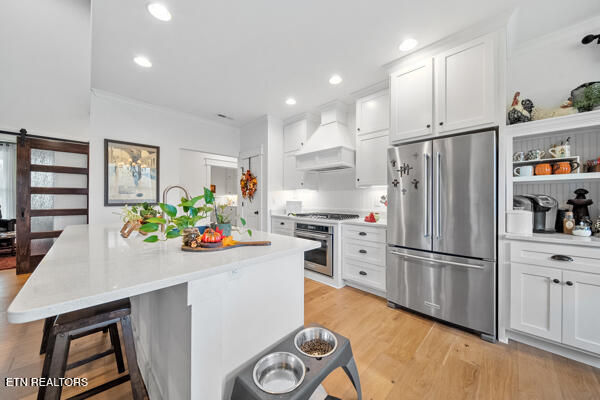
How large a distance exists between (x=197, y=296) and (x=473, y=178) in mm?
2227

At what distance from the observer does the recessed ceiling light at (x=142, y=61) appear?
7.98 feet

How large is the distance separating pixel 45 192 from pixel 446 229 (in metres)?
5.81

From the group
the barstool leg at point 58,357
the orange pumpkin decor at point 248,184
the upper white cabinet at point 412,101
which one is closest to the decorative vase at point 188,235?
the barstool leg at point 58,357

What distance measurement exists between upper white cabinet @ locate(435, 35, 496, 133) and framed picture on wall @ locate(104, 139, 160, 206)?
4.00 metres

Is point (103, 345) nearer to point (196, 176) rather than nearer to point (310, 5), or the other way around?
point (310, 5)

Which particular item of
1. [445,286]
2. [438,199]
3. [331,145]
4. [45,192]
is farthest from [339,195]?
[45,192]

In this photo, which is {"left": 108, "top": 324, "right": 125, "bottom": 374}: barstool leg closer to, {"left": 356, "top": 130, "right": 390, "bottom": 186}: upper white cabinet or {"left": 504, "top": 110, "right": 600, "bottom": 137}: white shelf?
{"left": 356, "top": 130, "right": 390, "bottom": 186}: upper white cabinet

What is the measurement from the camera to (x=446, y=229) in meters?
2.07

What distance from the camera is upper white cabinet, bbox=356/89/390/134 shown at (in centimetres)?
286

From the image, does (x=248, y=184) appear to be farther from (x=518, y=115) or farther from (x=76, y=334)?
(x=518, y=115)

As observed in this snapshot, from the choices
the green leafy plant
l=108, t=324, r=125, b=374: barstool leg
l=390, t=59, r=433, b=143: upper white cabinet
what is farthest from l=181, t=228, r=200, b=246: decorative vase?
→ the green leafy plant

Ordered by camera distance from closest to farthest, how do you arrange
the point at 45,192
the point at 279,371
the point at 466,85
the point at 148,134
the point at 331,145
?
the point at 279,371 < the point at 466,85 < the point at 331,145 < the point at 148,134 < the point at 45,192

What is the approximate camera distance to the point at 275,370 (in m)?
1.06

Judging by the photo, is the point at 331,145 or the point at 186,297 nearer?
the point at 186,297
